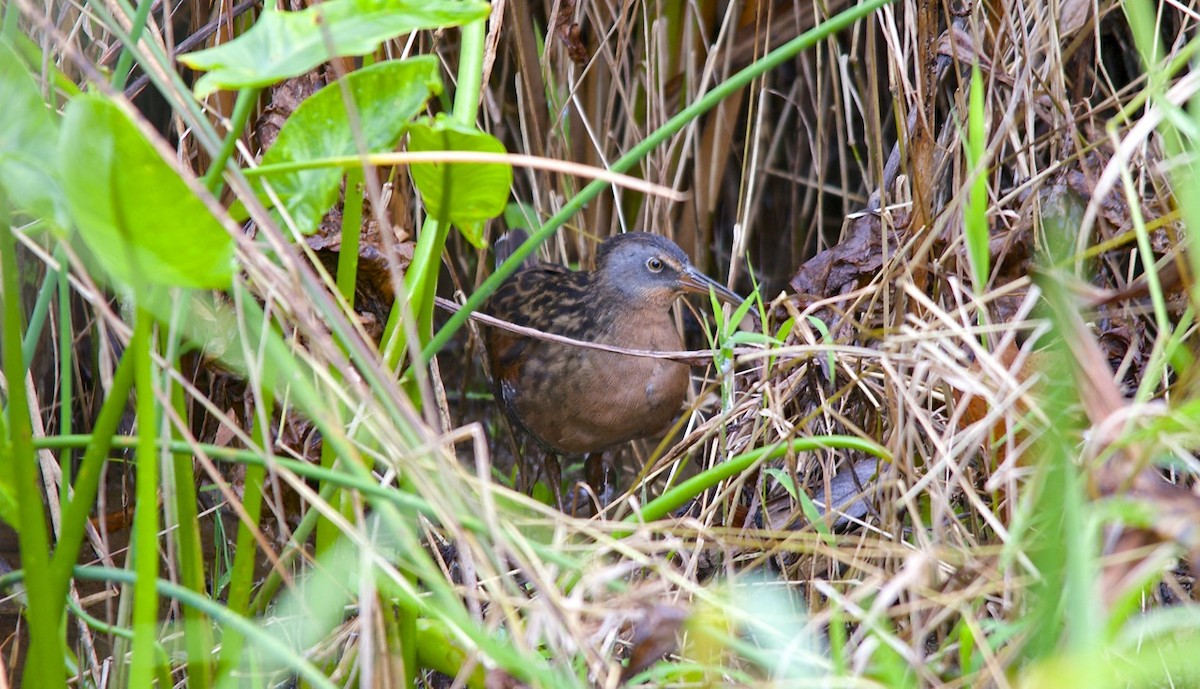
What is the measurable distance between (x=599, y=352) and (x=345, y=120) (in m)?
2.07

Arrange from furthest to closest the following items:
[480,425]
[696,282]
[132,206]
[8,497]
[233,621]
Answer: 1. [696,282]
2. [480,425]
3. [8,497]
4. [233,621]
5. [132,206]

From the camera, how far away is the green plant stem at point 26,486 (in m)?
1.31

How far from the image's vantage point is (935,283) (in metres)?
2.25

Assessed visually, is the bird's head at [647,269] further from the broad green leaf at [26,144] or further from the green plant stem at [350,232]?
the broad green leaf at [26,144]

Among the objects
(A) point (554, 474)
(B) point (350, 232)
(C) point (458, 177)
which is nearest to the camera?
(C) point (458, 177)

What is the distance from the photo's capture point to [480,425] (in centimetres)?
192

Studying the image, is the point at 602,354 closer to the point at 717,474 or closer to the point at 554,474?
the point at 554,474

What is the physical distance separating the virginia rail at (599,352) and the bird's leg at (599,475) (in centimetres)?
13

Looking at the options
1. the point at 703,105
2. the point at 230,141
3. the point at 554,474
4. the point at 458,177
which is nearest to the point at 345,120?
the point at 458,177

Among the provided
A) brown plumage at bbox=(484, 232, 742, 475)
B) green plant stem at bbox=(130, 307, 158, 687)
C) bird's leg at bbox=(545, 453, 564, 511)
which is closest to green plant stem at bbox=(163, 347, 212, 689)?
green plant stem at bbox=(130, 307, 158, 687)

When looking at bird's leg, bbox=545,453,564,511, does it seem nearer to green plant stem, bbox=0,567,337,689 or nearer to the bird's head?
the bird's head

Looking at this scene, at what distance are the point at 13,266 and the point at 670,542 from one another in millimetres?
766

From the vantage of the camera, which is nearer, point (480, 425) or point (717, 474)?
point (717, 474)

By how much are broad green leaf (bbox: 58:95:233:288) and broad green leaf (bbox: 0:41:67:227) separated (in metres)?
0.13
